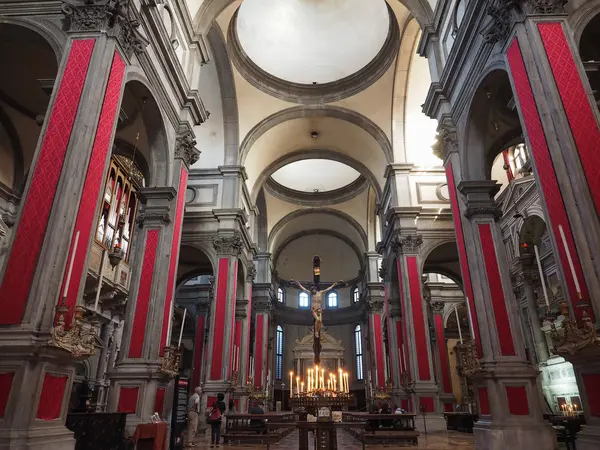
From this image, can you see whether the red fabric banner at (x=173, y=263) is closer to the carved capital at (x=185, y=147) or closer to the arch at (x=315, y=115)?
the carved capital at (x=185, y=147)

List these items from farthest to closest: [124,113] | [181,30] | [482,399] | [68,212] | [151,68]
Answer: [181,30] → [124,113] → [151,68] → [482,399] → [68,212]

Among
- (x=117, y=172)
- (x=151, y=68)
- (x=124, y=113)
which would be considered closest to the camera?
(x=151, y=68)

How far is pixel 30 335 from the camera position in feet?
14.6

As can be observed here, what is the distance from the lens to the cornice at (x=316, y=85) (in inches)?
614

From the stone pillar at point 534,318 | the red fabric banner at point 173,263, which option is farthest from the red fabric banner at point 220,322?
the stone pillar at point 534,318

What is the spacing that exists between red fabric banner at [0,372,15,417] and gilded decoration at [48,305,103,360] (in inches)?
20.0

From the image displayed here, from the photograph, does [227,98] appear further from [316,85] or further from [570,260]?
[570,260]

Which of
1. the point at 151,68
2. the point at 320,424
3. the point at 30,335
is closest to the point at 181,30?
the point at 151,68

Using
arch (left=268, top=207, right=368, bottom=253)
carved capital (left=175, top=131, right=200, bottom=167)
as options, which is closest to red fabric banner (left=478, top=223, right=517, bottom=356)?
carved capital (left=175, top=131, right=200, bottom=167)

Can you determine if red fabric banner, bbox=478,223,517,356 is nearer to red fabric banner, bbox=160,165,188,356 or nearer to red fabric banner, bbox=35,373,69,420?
red fabric banner, bbox=160,165,188,356

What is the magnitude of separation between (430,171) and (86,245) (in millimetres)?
13158

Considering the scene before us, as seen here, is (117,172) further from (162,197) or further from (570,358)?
(570,358)

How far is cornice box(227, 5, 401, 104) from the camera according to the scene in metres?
15.6

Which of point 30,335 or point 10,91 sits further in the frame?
A: point 10,91
